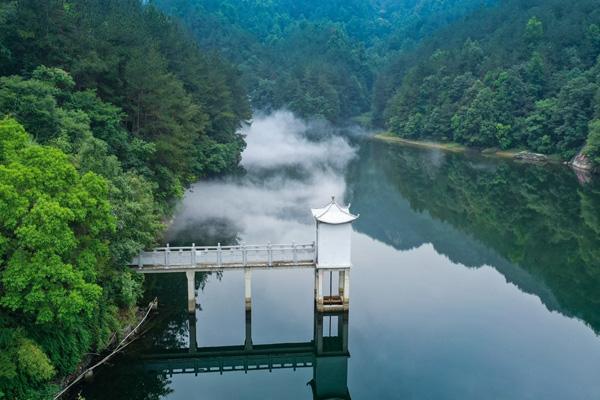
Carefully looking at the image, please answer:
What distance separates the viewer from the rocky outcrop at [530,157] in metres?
87.1

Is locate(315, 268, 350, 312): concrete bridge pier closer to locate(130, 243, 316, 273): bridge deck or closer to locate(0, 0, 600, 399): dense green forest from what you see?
locate(130, 243, 316, 273): bridge deck

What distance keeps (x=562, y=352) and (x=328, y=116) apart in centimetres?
10655

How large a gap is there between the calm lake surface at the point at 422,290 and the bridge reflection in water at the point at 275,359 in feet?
0.86

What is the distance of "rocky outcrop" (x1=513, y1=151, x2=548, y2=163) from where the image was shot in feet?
286

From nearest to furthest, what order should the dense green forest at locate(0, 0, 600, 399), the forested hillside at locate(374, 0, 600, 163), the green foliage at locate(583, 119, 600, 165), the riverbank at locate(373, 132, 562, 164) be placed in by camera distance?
the dense green forest at locate(0, 0, 600, 399) < the green foliage at locate(583, 119, 600, 165) < the forested hillside at locate(374, 0, 600, 163) < the riverbank at locate(373, 132, 562, 164)

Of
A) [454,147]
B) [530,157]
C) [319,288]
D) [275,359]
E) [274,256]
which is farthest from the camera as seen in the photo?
[454,147]

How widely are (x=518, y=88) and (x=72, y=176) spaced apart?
Answer: 85548 mm

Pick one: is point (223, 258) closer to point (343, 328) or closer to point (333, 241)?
point (333, 241)

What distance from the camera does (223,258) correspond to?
104 ft

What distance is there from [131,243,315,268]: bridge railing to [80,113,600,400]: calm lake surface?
331 centimetres

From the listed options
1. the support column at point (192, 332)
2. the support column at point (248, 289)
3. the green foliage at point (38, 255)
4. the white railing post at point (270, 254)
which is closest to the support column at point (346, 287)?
the white railing post at point (270, 254)

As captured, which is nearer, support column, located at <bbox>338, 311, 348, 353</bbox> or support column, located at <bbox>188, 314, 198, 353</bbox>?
support column, located at <bbox>188, 314, 198, 353</bbox>

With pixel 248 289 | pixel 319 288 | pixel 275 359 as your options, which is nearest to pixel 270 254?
pixel 248 289

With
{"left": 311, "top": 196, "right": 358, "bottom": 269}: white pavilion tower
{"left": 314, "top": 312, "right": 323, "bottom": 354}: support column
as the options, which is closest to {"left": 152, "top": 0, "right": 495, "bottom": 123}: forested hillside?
{"left": 314, "top": 312, "right": 323, "bottom": 354}: support column
